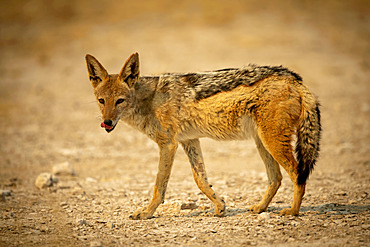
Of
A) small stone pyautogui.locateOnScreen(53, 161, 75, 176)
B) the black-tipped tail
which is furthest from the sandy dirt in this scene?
the black-tipped tail

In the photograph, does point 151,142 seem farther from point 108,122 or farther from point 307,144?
point 307,144

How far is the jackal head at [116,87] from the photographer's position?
6.21m

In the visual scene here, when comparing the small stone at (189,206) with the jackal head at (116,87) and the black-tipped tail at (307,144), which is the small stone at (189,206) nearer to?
the jackal head at (116,87)

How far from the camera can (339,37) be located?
23578 mm

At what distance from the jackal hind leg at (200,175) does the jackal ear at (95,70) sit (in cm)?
155

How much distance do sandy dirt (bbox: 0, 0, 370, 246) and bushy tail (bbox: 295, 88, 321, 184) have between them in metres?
0.69

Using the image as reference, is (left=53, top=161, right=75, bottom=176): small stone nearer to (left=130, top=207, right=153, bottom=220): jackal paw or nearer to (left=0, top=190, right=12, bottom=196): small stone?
(left=0, top=190, right=12, bottom=196): small stone

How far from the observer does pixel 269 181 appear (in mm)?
6184

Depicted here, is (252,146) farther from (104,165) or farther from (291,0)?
(291,0)

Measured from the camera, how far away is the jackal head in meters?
6.21

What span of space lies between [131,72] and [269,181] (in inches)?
98.9

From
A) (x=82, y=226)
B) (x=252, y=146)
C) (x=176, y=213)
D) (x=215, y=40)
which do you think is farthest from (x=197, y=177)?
(x=215, y=40)

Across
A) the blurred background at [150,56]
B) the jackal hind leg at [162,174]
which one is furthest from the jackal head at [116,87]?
the blurred background at [150,56]

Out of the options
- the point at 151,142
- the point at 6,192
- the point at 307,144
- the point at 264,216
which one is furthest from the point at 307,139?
the point at 151,142
